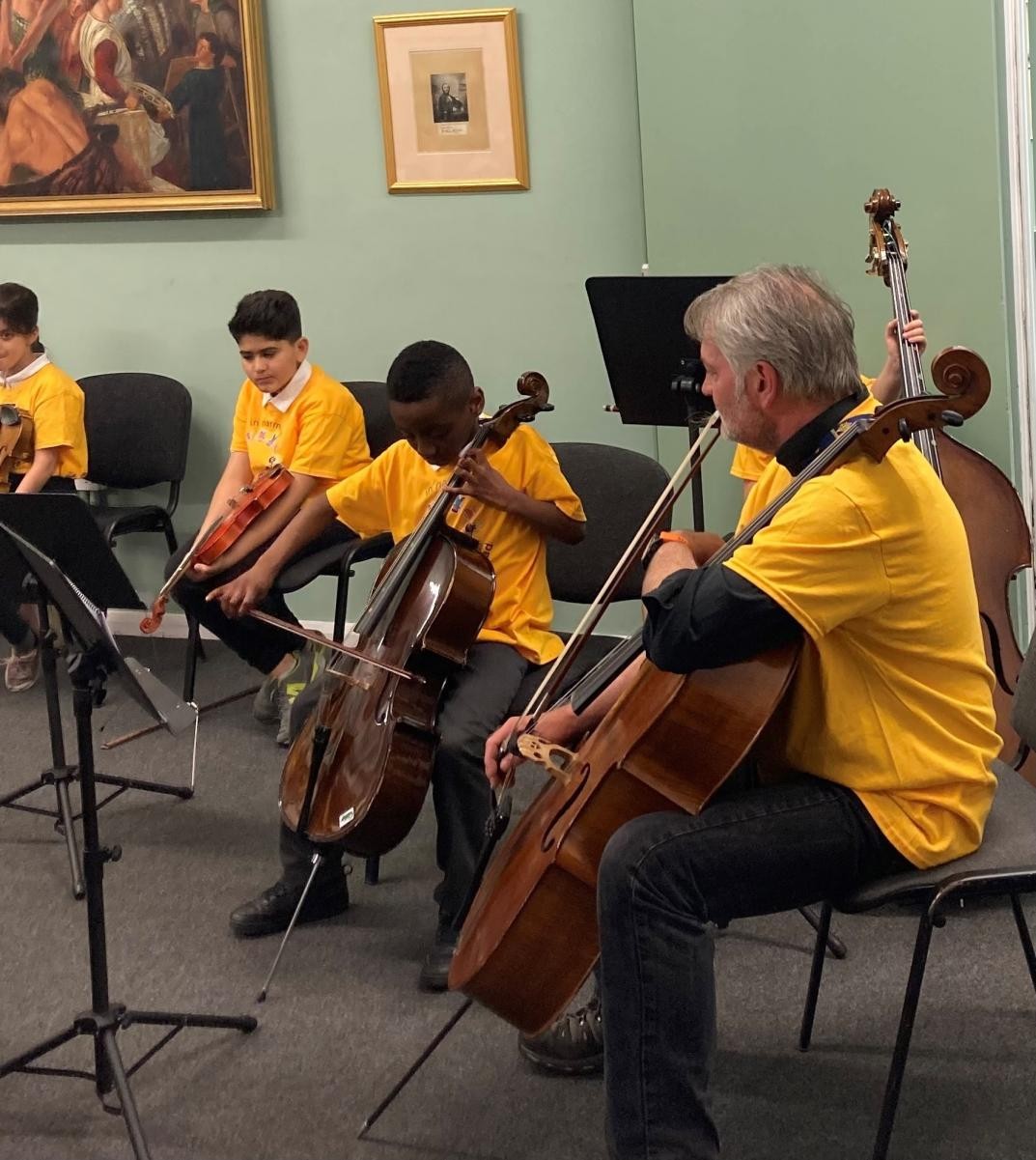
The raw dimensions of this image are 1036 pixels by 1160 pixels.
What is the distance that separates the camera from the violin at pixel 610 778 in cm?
170

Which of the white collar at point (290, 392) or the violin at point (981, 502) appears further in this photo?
the white collar at point (290, 392)

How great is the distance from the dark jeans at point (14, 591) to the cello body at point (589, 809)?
3.89ft

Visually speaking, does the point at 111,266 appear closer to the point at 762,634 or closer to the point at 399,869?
the point at 399,869

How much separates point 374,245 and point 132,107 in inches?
34.8

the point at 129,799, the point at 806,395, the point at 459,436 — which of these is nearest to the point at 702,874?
the point at 806,395

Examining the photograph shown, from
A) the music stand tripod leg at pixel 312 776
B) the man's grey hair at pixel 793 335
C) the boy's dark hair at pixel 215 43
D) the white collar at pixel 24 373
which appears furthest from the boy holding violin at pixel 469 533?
the boy's dark hair at pixel 215 43

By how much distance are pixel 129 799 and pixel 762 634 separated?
2.25m

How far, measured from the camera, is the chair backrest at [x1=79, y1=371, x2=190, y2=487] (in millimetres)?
4348

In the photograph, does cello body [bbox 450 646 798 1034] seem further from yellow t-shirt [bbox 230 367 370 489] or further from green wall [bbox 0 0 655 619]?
green wall [bbox 0 0 655 619]

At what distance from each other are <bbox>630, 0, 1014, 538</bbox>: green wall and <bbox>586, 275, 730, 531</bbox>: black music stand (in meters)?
0.81

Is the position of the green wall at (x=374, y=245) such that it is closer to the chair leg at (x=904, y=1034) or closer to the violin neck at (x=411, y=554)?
the violin neck at (x=411, y=554)

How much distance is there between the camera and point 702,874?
178 cm

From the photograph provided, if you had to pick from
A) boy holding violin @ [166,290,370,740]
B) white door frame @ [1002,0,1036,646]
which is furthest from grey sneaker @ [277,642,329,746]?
white door frame @ [1002,0,1036,646]

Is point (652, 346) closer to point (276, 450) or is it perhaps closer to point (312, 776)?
point (312, 776)
